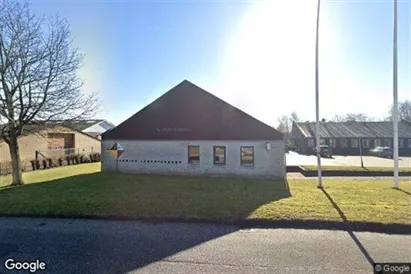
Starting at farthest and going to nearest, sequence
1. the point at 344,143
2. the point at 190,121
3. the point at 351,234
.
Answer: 1. the point at 344,143
2. the point at 190,121
3. the point at 351,234

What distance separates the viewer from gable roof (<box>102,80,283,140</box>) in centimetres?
1582

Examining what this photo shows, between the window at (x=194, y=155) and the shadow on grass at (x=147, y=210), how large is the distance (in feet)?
15.7

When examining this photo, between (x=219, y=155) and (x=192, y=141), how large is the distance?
1.92 m

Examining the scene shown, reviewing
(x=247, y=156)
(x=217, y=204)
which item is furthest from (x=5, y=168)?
(x=217, y=204)

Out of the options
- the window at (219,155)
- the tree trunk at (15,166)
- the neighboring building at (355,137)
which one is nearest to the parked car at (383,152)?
the neighboring building at (355,137)

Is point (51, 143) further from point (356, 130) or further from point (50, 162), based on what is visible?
point (356, 130)

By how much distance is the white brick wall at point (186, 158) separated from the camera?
1532 cm

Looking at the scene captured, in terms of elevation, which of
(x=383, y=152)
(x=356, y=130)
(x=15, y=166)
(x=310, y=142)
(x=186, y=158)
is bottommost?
(x=383, y=152)

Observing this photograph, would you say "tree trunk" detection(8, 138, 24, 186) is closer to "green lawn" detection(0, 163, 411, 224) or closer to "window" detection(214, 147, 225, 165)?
"green lawn" detection(0, 163, 411, 224)

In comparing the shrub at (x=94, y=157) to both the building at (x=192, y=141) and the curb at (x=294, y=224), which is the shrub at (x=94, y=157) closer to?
the building at (x=192, y=141)

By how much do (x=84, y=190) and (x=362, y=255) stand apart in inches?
388

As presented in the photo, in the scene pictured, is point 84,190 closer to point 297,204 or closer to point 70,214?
point 70,214

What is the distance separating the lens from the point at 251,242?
18.0ft

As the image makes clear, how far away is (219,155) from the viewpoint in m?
16.2
